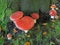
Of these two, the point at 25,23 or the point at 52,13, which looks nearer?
the point at 25,23

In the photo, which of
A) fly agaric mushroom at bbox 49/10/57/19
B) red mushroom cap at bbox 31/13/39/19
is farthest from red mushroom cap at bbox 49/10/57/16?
red mushroom cap at bbox 31/13/39/19

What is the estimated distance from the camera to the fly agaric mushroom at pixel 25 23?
1985 mm

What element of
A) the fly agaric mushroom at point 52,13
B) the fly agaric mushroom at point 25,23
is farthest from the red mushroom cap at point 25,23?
the fly agaric mushroom at point 52,13

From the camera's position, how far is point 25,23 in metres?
2.01

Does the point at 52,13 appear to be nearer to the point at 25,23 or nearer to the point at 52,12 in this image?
the point at 52,12

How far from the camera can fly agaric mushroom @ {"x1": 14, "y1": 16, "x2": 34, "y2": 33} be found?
1.99 m

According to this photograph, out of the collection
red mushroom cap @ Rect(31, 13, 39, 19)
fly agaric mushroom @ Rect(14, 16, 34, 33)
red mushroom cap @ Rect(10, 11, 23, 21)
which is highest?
red mushroom cap @ Rect(10, 11, 23, 21)

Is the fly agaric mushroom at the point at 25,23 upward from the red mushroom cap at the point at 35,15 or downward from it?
downward

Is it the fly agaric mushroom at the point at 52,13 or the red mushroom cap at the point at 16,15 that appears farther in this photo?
the fly agaric mushroom at the point at 52,13

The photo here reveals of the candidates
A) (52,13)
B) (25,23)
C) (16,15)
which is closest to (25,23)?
(25,23)

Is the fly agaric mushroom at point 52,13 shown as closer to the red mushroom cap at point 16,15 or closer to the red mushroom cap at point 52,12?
the red mushroom cap at point 52,12

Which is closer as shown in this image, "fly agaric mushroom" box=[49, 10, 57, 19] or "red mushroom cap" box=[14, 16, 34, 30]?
"red mushroom cap" box=[14, 16, 34, 30]

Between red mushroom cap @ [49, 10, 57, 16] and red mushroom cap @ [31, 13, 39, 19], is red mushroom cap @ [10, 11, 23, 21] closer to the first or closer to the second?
red mushroom cap @ [31, 13, 39, 19]

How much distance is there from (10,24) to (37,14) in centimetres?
39
